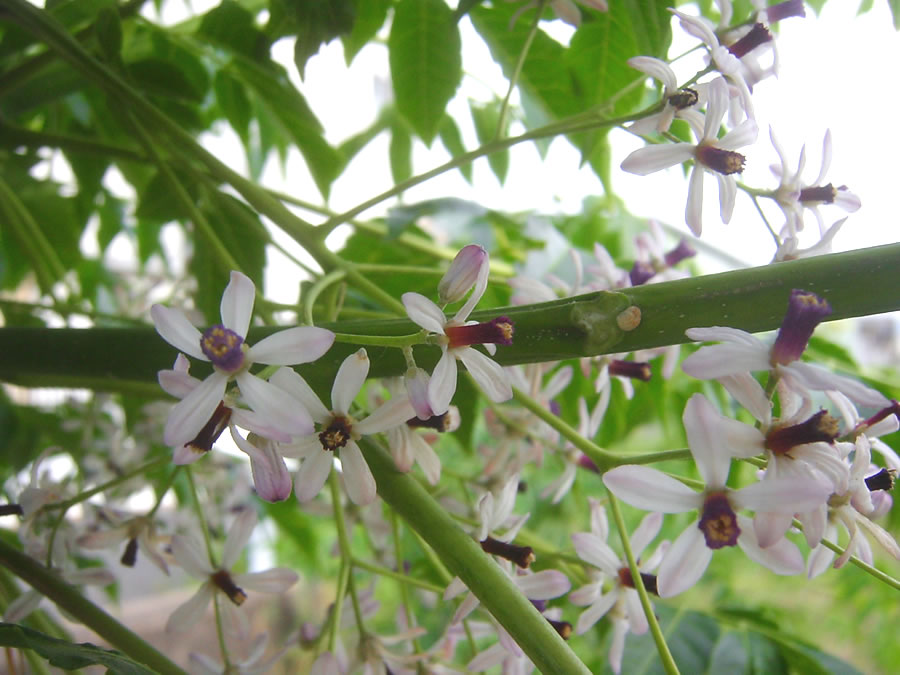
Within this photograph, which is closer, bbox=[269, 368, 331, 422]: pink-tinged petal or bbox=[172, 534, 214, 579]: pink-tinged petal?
bbox=[269, 368, 331, 422]: pink-tinged petal

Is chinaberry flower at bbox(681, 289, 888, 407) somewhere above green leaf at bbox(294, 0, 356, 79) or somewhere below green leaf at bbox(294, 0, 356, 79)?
below

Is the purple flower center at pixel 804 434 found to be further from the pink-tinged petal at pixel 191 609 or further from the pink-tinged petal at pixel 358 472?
the pink-tinged petal at pixel 191 609

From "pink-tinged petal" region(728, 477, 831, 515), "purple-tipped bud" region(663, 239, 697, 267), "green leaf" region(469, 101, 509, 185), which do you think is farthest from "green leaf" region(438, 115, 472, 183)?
"pink-tinged petal" region(728, 477, 831, 515)

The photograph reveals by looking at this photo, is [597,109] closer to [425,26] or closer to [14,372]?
[425,26]

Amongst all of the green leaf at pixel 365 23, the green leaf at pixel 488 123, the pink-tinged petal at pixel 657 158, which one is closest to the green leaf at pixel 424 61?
the green leaf at pixel 365 23

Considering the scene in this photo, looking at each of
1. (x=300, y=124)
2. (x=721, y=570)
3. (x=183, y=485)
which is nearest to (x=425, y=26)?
(x=300, y=124)

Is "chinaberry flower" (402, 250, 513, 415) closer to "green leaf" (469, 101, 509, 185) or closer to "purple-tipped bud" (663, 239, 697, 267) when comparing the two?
"purple-tipped bud" (663, 239, 697, 267)

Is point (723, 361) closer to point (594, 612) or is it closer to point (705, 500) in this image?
point (705, 500)
